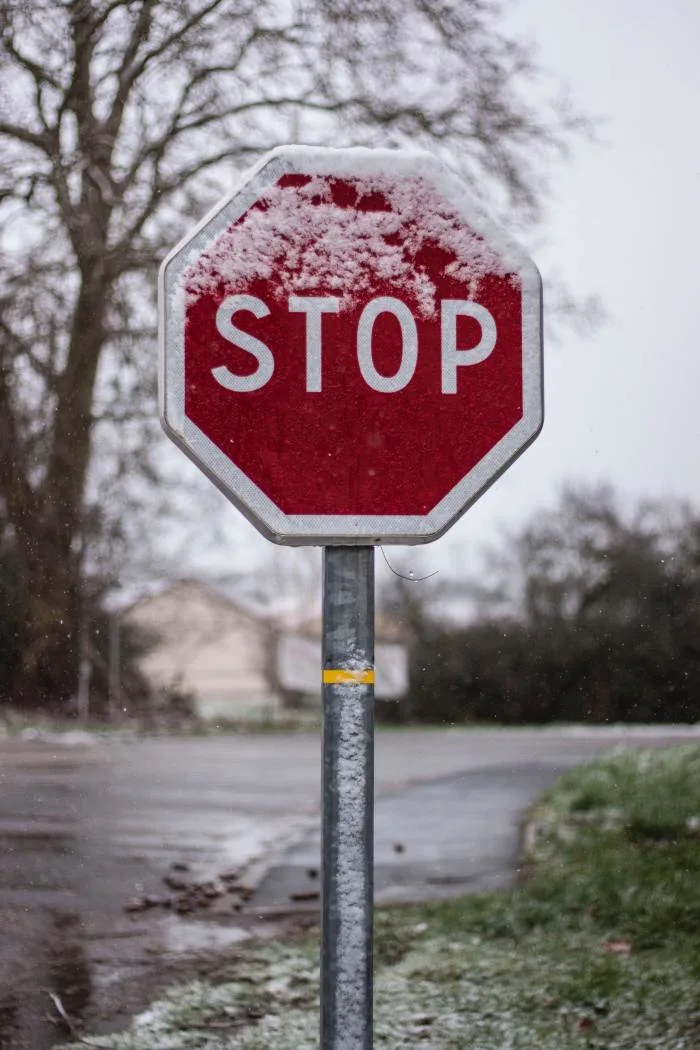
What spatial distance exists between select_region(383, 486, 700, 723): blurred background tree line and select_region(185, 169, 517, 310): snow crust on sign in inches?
131

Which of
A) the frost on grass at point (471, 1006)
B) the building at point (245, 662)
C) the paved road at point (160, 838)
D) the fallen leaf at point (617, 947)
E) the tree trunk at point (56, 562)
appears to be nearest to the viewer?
the frost on grass at point (471, 1006)

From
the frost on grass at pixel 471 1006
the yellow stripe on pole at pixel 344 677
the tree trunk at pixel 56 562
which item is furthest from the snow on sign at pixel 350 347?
the tree trunk at pixel 56 562

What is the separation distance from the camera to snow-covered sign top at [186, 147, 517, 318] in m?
1.74

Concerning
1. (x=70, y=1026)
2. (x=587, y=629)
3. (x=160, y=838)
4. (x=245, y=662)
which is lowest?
(x=245, y=662)

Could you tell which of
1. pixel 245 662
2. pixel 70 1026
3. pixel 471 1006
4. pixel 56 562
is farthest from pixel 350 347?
pixel 245 662

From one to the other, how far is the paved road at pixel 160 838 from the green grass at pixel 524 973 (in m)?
0.53

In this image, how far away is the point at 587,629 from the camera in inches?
200

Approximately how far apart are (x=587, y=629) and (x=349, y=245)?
356cm

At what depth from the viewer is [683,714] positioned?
17.1ft

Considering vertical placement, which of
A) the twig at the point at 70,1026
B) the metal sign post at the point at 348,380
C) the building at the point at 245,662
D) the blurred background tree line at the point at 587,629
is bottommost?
the building at the point at 245,662

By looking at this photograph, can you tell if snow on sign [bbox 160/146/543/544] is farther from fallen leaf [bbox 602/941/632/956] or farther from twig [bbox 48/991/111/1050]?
fallen leaf [bbox 602/941/632/956]

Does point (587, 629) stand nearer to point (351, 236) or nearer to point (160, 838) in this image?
point (351, 236)

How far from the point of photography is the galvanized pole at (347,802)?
165 cm

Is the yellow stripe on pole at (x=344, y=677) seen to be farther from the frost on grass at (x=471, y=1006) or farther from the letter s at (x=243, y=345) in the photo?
the frost on grass at (x=471, y=1006)
